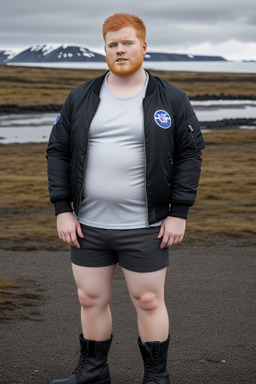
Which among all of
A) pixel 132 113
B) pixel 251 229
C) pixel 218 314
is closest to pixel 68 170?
pixel 132 113

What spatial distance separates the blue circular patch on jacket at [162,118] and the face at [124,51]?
0.24 m

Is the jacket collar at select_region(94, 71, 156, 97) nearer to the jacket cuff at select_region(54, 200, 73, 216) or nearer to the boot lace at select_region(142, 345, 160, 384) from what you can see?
the jacket cuff at select_region(54, 200, 73, 216)

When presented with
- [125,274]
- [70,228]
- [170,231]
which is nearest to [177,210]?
[170,231]

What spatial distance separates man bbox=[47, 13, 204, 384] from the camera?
277cm

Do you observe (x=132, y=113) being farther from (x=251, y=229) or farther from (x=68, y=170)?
(x=251, y=229)

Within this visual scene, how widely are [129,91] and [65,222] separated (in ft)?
2.40

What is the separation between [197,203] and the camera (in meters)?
10.1

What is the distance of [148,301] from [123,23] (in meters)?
1.37

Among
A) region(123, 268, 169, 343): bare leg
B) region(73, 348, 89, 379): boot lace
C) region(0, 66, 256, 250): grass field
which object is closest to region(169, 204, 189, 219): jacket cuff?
region(123, 268, 169, 343): bare leg

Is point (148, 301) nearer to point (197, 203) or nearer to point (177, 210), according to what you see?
point (177, 210)

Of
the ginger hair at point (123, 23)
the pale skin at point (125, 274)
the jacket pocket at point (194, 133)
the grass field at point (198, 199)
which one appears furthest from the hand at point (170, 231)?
the grass field at point (198, 199)

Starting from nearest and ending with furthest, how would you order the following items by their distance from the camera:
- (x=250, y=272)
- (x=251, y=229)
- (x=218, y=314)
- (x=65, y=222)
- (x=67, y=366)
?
(x=65, y=222)
(x=67, y=366)
(x=218, y=314)
(x=250, y=272)
(x=251, y=229)

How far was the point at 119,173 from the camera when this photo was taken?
2809mm

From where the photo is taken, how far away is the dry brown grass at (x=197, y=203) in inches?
295
